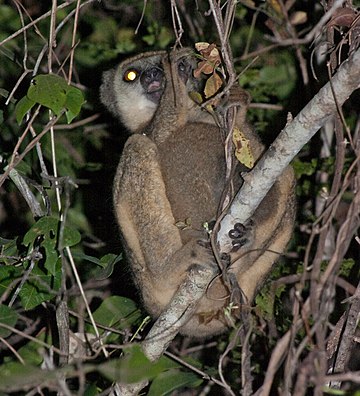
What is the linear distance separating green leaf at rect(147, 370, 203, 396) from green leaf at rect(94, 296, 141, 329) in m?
0.62

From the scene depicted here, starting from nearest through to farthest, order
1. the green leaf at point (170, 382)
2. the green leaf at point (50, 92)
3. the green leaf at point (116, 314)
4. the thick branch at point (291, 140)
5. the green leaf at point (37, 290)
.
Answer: the thick branch at point (291, 140)
the green leaf at point (50, 92)
the green leaf at point (37, 290)
the green leaf at point (170, 382)
the green leaf at point (116, 314)

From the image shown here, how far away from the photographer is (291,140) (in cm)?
388

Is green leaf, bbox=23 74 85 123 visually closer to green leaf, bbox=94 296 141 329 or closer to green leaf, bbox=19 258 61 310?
green leaf, bbox=19 258 61 310

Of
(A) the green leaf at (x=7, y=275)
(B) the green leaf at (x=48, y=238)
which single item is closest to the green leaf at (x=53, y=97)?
(B) the green leaf at (x=48, y=238)

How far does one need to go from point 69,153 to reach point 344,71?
4.68 meters

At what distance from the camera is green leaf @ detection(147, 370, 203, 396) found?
524 centimetres

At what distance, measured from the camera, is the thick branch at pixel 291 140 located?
3539mm

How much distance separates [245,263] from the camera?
5141 mm

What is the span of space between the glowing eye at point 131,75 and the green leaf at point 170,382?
247 cm

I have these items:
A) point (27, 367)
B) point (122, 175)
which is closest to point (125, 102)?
point (122, 175)

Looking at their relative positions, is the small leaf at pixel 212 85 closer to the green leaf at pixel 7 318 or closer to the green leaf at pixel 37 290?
the green leaf at pixel 37 290

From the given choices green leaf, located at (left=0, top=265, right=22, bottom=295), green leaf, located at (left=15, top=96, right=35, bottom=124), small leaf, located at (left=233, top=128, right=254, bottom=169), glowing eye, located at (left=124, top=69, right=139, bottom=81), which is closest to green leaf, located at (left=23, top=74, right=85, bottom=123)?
green leaf, located at (left=15, top=96, right=35, bottom=124)

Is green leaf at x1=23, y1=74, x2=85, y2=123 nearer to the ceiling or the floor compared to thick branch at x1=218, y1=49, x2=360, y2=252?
nearer to the ceiling

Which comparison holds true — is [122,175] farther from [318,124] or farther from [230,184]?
[318,124]
